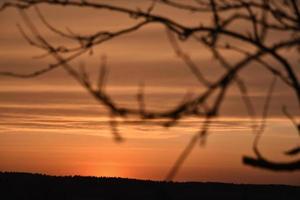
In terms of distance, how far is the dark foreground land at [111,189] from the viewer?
12422 mm

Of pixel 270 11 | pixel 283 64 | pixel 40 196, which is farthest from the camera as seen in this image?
pixel 40 196

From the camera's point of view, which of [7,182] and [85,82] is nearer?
[85,82]

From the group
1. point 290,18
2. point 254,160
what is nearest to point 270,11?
point 290,18

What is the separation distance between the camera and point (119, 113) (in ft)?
12.4

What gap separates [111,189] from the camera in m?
13.0

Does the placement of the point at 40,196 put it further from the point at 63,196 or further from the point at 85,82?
the point at 85,82

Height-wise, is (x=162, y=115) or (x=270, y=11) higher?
(x=270, y=11)

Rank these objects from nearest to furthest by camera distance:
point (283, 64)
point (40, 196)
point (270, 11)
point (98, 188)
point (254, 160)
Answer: point (254, 160), point (283, 64), point (270, 11), point (40, 196), point (98, 188)

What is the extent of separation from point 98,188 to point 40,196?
4.33 ft

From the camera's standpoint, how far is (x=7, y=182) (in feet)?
43.3

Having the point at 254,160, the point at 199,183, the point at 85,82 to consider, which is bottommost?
the point at 199,183

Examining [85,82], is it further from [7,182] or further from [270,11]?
[7,182]

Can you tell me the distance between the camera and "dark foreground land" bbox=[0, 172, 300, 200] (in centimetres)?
1242

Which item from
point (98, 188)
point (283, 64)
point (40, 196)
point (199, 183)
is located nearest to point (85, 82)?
point (283, 64)
